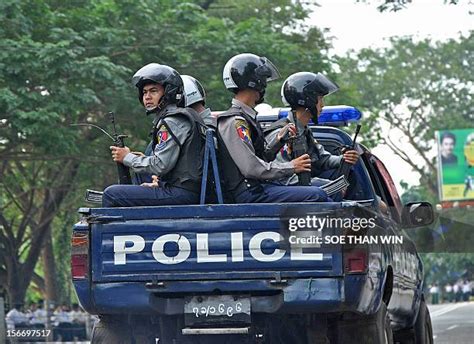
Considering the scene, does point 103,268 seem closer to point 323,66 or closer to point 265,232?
point 265,232

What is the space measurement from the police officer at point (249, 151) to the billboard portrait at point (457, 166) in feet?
157

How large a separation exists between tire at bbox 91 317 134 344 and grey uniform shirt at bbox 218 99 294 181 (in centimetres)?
118

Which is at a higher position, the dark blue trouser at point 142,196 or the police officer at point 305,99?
the police officer at point 305,99

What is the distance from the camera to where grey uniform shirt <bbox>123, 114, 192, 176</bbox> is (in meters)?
7.79


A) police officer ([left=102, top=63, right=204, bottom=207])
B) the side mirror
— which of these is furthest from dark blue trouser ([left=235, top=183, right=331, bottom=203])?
the side mirror

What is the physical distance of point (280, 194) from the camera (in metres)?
7.68

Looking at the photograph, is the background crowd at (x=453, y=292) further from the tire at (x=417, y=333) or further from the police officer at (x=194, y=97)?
the police officer at (x=194, y=97)

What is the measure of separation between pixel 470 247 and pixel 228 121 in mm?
12129

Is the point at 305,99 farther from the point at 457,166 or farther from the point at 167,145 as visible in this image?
the point at 457,166

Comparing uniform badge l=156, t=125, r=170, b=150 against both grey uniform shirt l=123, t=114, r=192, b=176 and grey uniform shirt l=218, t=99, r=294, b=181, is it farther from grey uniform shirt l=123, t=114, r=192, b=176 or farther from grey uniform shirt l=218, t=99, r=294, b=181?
grey uniform shirt l=218, t=99, r=294, b=181

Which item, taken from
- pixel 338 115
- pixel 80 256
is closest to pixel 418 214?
pixel 338 115

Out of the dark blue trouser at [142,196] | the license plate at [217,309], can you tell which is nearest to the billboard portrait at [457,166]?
the dark blue trouser at [142,196]

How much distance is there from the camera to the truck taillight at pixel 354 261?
7.22 meters

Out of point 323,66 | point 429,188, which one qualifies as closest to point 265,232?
point 323,66
